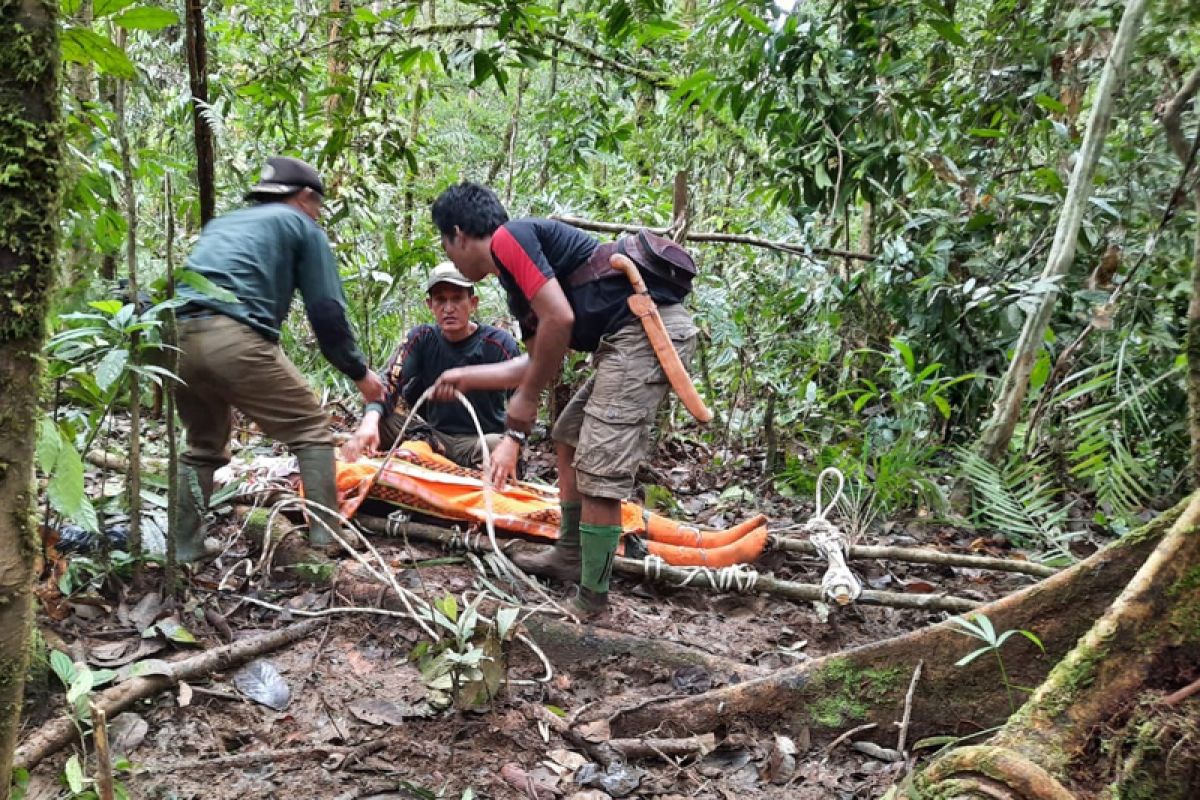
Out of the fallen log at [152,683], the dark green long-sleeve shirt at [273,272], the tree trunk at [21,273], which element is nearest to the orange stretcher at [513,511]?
the dark green long-sleeve shirt at [273,272]

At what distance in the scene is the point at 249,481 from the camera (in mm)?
4391

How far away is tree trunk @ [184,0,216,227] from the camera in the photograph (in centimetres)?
421

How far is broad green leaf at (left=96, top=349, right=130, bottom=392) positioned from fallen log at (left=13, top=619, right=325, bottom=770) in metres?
0.91

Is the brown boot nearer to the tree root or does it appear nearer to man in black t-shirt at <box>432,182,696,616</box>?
man in black t-shirt at <box>432,182,696,616</box>

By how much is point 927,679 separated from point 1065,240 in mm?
2856

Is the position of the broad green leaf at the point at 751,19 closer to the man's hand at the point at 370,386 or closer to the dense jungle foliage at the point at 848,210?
the dense jungle foliage at the point at 848,210

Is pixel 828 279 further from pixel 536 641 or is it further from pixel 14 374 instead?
pixel 14 374

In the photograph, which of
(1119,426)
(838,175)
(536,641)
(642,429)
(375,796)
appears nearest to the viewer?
(375,796)

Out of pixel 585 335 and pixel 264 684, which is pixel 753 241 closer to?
pixel 585 335

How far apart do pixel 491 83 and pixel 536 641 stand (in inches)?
561

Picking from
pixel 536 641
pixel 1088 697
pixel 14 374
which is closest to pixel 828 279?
pixel 536 641

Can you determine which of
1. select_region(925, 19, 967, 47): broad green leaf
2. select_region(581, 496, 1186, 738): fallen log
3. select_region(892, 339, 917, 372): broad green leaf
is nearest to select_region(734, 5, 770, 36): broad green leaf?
select_region(925, 19, 967, 47): broad green leaf

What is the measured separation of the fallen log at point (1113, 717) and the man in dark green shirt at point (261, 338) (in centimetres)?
306

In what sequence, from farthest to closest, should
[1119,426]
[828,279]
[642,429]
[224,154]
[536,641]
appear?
[224,154] → [828,279] → [1119,426] → [642,429] → [536,641]
